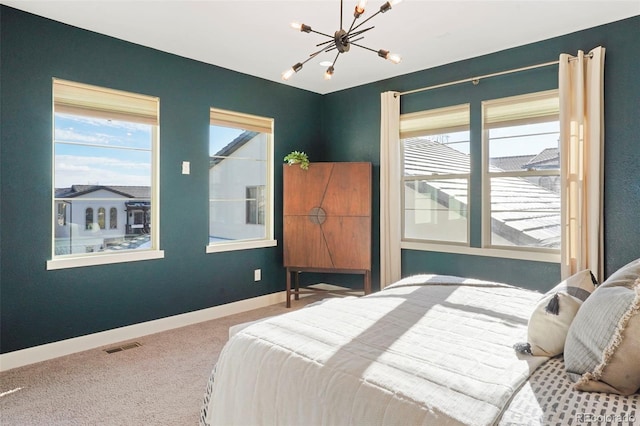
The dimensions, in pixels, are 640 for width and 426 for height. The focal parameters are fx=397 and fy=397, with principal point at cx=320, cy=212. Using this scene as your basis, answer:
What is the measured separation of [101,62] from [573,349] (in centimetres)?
386

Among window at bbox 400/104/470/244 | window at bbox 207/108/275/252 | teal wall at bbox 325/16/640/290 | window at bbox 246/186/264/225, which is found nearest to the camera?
teal wall at bbox 325/16/640/290

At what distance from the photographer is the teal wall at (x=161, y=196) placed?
297cm

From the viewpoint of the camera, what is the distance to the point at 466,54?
3957 millimetres

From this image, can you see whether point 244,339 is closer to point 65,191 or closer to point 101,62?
point 65,191

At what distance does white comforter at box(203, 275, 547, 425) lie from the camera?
121 centimetres

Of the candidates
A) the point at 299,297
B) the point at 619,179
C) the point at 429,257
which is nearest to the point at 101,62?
the point at 299,297

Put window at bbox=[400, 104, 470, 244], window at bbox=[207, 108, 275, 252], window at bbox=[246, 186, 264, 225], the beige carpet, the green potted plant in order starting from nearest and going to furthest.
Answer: the beige carpet → window at bbox=[400, 104, 470, 244] → window at bbox=[207, 108, 275, 252] → the green potted plant → window at bbox=[246, 186, 264, 225]

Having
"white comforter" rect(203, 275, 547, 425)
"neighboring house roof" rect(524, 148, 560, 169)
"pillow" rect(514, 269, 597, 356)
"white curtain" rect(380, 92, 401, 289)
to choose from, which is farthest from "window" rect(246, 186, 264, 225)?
"pillow" rect(514, 269, 597, 356)

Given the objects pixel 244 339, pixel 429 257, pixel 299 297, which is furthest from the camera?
pixel 299 297

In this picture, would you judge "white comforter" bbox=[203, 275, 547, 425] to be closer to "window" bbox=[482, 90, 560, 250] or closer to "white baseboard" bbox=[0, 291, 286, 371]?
"window" bbox=[482, 90, 560, 250]

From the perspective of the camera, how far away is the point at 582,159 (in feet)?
10.8

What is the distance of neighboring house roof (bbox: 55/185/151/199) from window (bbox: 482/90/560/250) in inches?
133

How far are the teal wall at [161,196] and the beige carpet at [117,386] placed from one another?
0.36 metres

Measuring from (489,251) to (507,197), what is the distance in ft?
1.85
